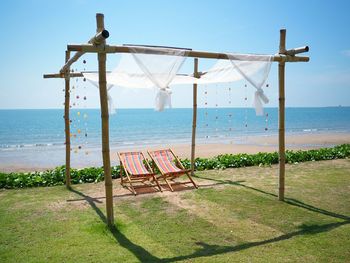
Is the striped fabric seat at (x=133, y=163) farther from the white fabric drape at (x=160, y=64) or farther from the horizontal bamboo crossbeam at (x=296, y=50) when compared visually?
the horizontal bamboo crossbeam at (x=296, y=50)

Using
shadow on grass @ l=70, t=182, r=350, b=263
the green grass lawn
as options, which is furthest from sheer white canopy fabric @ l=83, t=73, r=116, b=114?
shadow on grass @ l=70, t=182, r=350, b=263

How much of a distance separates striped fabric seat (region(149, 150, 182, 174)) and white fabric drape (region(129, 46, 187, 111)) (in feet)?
8.28

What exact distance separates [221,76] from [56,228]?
13.9 feet

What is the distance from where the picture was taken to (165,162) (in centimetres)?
755

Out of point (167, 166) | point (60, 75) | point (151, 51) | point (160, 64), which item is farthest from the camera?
point (167, 166)

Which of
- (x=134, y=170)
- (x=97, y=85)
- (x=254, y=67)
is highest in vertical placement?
(x=254, y=67)

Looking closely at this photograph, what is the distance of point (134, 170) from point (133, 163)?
41cm

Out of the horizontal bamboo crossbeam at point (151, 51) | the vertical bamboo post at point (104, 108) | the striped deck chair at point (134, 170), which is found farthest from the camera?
the striped deck chair at point (134, 170)

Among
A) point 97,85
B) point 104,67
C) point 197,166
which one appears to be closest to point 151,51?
point 104,67

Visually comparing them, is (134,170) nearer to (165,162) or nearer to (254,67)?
(165,162)

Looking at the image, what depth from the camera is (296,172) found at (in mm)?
8539

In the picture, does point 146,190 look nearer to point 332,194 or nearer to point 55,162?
point 332,194

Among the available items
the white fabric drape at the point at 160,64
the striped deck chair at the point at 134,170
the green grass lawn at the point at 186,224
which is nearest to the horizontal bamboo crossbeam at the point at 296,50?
the white fabric drape at the point at 160,64

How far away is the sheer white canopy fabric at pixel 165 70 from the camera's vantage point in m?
4.74
